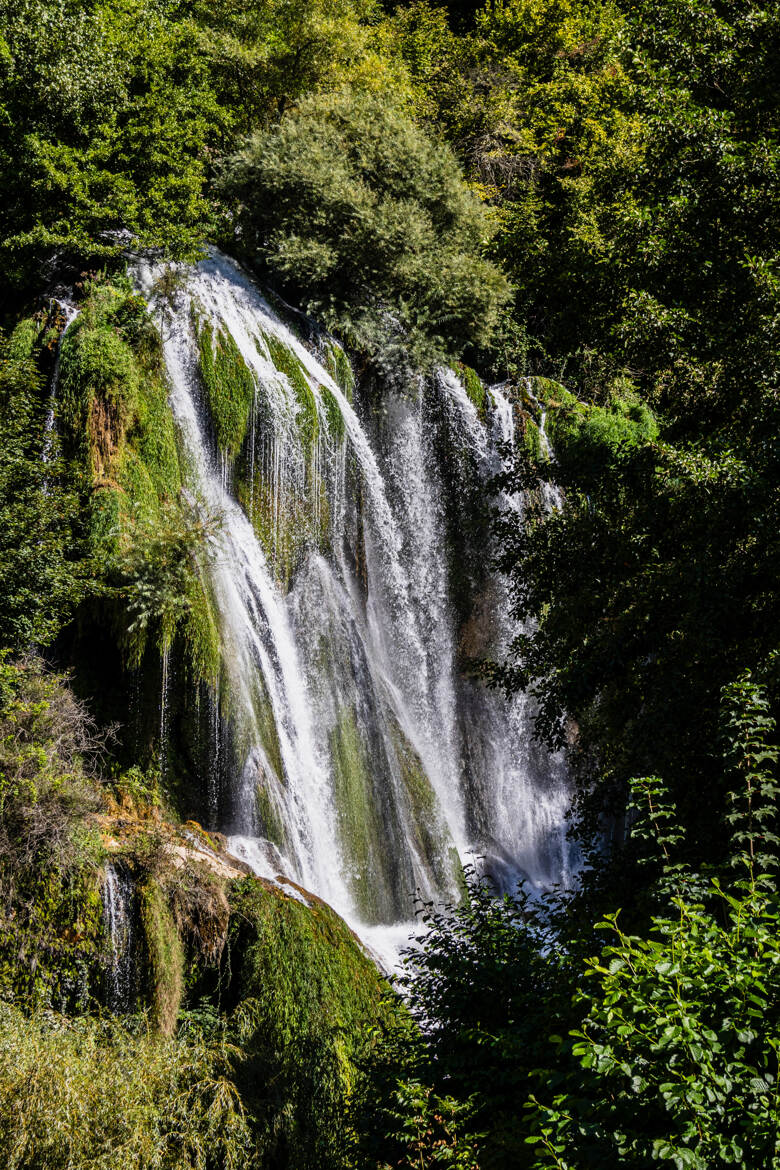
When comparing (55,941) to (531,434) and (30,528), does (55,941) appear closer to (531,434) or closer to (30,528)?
(30,528)

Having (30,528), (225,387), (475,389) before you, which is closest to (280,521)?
(225,387)

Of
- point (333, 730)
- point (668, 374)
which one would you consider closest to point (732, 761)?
point (668, 374)

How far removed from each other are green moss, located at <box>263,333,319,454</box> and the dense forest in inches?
3.0

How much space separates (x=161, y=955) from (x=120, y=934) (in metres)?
0.38

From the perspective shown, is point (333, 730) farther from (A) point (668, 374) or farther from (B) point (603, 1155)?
(B) point (603, 1155)

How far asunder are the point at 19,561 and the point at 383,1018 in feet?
17.9

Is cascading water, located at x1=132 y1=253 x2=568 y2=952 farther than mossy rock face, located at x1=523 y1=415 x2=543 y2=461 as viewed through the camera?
No

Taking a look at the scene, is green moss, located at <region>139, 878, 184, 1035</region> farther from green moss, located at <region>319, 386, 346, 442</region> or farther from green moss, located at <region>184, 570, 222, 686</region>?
green moss, located at <region>319, 386, 346, 442</region>

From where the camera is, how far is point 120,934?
308 inches

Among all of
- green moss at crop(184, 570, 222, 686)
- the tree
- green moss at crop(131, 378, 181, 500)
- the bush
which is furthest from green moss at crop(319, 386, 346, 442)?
the tree

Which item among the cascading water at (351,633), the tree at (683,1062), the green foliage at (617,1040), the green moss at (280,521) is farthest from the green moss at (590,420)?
the tree at (683,1062)

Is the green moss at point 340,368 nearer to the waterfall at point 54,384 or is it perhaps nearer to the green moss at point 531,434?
the green moss at point 531,434

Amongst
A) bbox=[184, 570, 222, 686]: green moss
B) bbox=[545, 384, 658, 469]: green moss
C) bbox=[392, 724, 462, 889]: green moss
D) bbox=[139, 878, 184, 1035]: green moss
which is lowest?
bbox=[139, 878, 184, 1035]: green moss

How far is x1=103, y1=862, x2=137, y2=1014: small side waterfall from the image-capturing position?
25.2 feet
